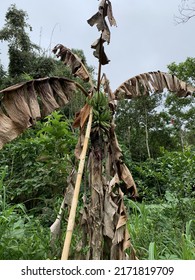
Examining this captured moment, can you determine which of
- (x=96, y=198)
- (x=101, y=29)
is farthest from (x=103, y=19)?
(x=96, y=198)

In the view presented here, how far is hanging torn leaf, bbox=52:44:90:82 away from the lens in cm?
324

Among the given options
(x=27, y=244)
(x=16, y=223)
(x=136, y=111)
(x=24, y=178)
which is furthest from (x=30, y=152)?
(x=136, y=111)

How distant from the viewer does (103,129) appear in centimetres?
273

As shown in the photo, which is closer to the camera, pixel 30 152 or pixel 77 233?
pixel 77 233

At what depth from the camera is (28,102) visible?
259 cm

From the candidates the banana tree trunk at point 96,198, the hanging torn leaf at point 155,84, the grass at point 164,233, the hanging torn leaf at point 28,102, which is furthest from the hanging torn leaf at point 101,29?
the grass at point 164,233

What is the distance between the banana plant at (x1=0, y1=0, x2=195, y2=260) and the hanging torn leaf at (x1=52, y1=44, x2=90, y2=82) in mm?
88

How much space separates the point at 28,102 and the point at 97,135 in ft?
1.79

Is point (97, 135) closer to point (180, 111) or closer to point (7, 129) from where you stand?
point (7, 129)

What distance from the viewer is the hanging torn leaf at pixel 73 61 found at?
128 inches

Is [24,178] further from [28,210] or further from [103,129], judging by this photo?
[103,129]

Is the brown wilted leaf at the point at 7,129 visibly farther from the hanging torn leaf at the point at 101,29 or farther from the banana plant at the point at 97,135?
the hanging torn leaf at the point at 101,29

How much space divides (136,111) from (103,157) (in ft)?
38.0

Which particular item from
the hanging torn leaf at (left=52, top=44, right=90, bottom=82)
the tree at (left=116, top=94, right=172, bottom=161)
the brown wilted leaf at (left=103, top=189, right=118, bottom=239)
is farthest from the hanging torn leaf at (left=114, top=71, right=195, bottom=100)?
the tree at (left=116, top=94, right=172, bottom=161)
